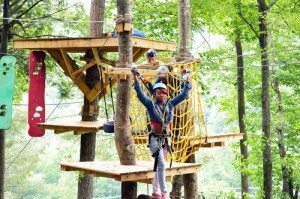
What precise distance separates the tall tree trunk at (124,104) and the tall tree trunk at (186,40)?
207 cm

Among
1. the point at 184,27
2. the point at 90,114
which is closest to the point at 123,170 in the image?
the point at 90,114

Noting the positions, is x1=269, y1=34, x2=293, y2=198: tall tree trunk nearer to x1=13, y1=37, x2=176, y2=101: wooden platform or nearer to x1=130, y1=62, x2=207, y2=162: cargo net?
x1=13, y1=37, x2=176, y2=101: wooden platform

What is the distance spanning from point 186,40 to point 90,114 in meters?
1.77

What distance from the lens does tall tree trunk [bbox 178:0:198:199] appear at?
6.55 meters

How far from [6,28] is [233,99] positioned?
8.19 metres

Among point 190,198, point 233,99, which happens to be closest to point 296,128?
point 233,99

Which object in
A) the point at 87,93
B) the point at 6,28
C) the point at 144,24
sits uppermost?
the point at 144,24

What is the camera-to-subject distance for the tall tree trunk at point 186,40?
6.55 metres

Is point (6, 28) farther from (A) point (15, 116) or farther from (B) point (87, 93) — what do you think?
(A) point (15, 116)

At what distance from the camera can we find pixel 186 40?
21.7 ft

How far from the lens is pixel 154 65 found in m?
4.64

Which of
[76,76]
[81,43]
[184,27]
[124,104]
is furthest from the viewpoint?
[184,27]

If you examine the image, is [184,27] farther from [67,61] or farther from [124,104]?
[124,104]

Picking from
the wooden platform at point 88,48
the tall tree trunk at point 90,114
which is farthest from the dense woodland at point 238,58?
the wooden platform at point 88,48
